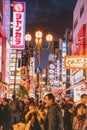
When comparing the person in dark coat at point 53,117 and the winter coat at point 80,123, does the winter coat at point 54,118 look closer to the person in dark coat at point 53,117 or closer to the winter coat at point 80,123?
the person in dark coat at point 53,117

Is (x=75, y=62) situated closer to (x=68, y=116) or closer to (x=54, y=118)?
(x=68, y=116)

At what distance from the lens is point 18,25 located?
47.1 m

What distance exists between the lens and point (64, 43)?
113m

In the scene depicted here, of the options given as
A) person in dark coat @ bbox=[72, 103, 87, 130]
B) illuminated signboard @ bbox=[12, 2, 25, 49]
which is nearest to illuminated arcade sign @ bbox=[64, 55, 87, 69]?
person in dark coat @ bbox=[72, 103, 87, 130]

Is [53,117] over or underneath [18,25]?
underneath

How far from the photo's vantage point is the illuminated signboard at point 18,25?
46688 mm

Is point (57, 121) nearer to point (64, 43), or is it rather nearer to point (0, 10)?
point (0, 10)

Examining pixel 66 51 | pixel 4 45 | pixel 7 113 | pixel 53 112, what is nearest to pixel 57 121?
pixel 53 112

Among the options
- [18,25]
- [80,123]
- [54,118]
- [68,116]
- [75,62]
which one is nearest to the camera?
[80,123]

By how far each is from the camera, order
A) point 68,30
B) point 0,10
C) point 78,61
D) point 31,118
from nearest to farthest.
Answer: point 31,118
point 78,61
point 0,10
point 68,30

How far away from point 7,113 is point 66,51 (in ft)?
320

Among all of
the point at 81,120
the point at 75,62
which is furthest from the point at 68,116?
the point at 75,62

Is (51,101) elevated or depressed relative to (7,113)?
elevated

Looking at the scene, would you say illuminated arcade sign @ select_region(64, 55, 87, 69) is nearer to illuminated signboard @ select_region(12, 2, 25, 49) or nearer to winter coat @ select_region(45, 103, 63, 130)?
winter coat @ select_region(45, 103, 63, 130)
